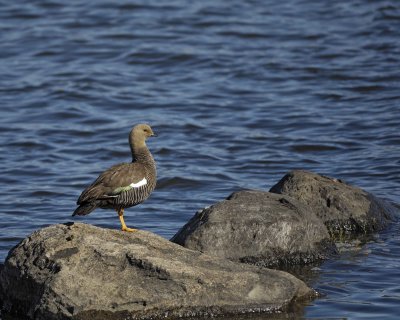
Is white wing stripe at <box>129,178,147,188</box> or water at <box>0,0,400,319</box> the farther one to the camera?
water at <box>0,0,400,319</box>

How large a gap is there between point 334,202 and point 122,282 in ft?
11.0

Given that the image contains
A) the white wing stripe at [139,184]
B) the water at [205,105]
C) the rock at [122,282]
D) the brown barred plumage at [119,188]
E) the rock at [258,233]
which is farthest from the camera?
the water at [205,105]

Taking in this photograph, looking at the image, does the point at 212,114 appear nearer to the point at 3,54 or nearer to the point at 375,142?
the point at 375,142

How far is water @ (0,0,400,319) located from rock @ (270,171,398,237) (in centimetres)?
26

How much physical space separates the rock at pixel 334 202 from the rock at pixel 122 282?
7.21ft

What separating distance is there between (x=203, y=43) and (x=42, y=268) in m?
13.6

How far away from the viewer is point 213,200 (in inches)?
490

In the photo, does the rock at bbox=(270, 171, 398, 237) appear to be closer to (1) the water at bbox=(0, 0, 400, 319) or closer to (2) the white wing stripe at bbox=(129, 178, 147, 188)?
(1) the water at bbox=(0, 0, 400, 319)

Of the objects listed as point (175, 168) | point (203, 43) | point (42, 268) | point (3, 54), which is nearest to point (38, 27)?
point (3, 54)

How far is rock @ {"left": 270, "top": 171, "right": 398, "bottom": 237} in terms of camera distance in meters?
10.4

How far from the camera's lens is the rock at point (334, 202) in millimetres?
10406

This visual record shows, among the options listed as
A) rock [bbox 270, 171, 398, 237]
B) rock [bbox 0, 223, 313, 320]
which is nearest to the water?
rock [bbox 270, 171, 398, 237]

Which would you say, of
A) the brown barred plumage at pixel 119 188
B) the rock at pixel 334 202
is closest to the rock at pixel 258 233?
the brown barred plumage at pixel 119 188

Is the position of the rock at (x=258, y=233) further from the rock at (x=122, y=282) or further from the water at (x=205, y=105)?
the rock at (x=122, y=282)
